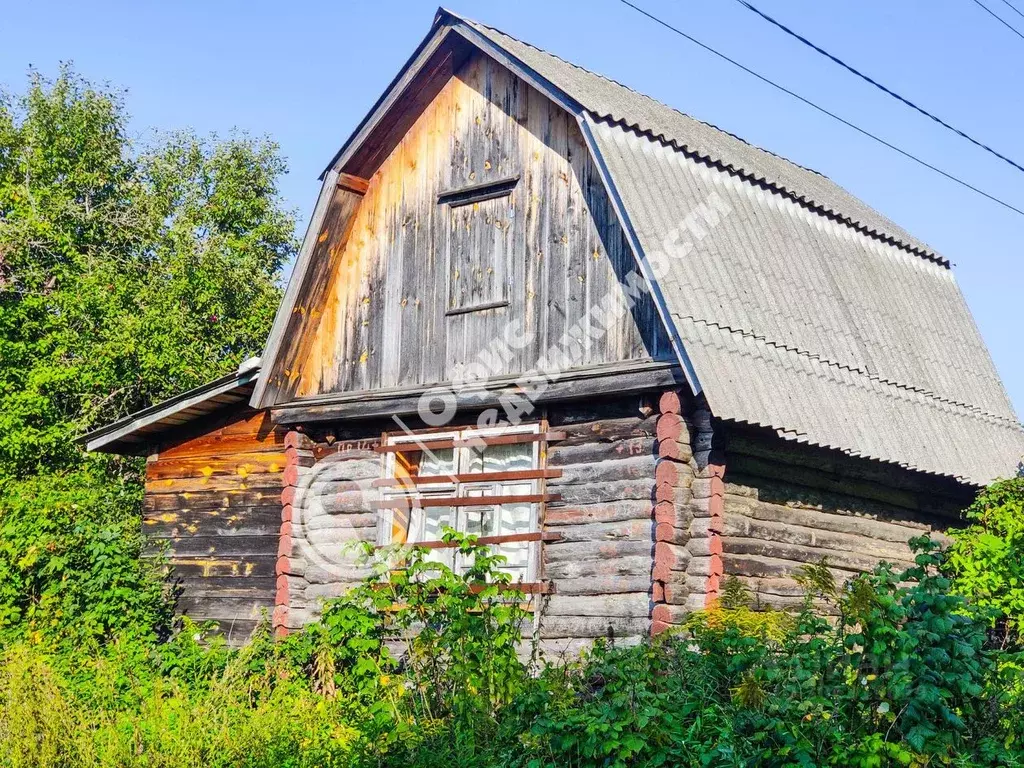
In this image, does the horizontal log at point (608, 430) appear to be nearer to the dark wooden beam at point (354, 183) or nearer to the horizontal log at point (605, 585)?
the horizontal log at point (605, 585)

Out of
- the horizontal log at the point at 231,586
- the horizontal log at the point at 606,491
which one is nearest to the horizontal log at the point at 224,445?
the horizontal log at the point at 231,586

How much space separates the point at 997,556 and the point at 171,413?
9.38 meters

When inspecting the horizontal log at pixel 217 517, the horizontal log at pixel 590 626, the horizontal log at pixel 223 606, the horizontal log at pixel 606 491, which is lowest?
the horizontal log at pixel 223 606

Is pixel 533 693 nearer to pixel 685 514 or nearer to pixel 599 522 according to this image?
pixel 685 514

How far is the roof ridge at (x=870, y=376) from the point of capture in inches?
462

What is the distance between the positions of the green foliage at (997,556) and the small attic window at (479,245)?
558 centimetres

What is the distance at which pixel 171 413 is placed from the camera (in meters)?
15.0

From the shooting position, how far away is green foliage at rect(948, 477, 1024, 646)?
12.8 m

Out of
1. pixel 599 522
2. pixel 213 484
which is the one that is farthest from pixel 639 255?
pixel 213 484

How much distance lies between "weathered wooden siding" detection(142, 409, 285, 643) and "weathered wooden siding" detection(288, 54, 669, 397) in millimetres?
1317

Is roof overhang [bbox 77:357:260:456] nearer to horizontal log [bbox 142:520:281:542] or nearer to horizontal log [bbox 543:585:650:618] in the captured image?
horizontal log [bbox 142:520:281:542]

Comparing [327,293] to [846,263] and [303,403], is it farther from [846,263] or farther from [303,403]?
[846,263]

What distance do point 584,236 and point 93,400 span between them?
12.3 metres

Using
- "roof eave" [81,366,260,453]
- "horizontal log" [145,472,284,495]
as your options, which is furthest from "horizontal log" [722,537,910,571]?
"roof eave" [81,366,260,453]
